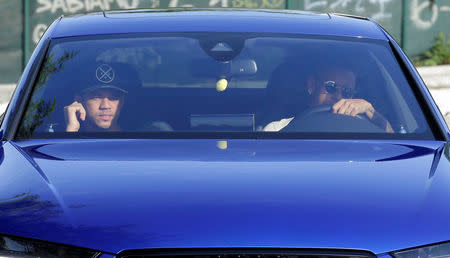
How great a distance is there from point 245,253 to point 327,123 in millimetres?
1449

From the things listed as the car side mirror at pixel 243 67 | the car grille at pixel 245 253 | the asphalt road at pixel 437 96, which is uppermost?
the asphalt road at pixel 437 96

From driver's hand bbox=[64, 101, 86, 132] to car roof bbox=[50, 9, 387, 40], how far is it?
43cm

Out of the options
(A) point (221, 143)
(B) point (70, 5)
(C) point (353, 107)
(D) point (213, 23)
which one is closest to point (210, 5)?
(B) point (70, 5)

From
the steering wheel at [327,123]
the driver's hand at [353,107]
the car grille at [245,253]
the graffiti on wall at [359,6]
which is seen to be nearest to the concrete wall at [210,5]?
the graffiti on wall at [359,6]

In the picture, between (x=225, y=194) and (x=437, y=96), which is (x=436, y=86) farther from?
(x=225, y=194)

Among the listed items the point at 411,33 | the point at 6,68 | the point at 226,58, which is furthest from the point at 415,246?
the point at 411,33

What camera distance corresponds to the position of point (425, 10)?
19266 mm

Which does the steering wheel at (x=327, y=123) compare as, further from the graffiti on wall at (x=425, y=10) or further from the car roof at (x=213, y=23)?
the graffiti on wall at (x=425, y=10)

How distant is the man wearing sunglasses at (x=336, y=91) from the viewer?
440cm

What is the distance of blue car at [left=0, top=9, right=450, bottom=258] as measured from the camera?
2.95 metres

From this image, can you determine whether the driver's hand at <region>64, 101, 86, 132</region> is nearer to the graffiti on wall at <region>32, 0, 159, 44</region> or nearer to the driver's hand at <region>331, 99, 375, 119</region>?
the driver's hand at <region>331, 99, 375, 119</region>

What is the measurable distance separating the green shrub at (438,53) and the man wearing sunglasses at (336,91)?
1509cm

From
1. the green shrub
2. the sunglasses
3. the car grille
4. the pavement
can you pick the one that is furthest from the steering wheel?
the green shrub

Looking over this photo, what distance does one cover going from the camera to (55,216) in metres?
3.04
